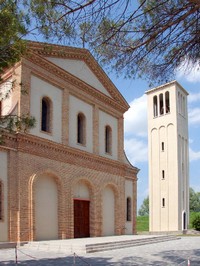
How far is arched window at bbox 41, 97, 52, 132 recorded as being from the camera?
20.8 meters

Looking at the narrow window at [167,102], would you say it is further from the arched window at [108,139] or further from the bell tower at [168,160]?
the arched window at [108,139]

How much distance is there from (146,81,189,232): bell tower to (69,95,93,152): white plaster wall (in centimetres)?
1881

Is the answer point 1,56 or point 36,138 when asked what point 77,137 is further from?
point 1,56

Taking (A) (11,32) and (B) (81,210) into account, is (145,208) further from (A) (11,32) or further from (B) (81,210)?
(A) (11,32)

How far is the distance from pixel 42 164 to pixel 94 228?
5.88 m

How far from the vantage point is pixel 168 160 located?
42.1 meters

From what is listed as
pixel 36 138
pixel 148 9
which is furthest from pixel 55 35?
pixel 36 138

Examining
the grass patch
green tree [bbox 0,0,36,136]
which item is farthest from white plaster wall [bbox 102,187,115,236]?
the grass patch

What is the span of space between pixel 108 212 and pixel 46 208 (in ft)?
20.3

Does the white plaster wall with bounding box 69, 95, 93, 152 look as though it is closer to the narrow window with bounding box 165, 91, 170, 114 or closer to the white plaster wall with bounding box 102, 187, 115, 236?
the white plaster wall with bounding box 102, 187, 115, 236

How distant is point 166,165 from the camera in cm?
4212

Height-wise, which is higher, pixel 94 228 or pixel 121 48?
pixel 121 48

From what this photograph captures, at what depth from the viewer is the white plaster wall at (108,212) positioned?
24594mm

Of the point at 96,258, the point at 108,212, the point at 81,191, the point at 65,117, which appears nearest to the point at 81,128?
the point at 65,117
